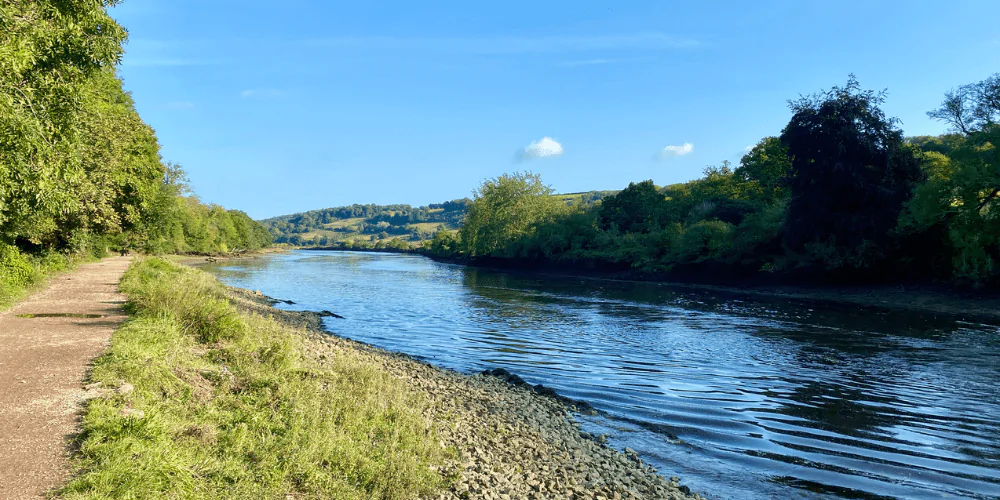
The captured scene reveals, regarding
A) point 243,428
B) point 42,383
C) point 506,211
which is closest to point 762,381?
point 243,428

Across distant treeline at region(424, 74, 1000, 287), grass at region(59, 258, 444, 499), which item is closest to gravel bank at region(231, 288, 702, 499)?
grass at region(59, 258, 444, 499)

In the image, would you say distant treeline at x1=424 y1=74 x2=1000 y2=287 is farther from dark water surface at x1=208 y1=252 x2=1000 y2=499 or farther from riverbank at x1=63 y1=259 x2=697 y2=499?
riverbank at x1=63 y1=259 x2=697 y2=499

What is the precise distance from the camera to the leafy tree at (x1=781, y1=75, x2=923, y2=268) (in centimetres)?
3956

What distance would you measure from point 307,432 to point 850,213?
4390 cm

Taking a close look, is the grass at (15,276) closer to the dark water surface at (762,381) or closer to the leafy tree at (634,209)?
the dark water surface at (762,381)

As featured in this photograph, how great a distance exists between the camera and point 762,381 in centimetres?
1541

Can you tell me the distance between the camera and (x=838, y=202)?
4153 cm

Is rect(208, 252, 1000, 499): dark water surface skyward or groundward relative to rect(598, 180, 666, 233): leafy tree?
groundward

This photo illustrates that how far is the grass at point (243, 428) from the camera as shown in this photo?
19.2 ft

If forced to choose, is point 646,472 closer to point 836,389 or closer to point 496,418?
point 496,418

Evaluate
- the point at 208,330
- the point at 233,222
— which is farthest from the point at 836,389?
the point at 233,222

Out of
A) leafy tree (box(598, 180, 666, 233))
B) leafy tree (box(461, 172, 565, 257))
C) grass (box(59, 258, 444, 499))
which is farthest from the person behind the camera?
leafy tree (box(461, 172, 565, 257))

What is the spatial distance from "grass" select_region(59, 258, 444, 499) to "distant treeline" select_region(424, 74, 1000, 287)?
36301 mm

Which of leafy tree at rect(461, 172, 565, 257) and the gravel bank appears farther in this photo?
leafy tree at rect(461, 172, 565, 257)
